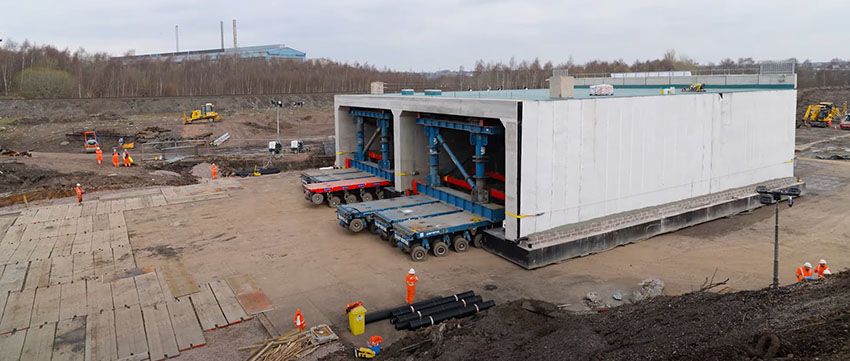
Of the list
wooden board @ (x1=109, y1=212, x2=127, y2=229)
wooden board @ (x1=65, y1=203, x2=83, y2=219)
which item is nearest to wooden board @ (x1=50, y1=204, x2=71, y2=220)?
wooden board @ (x1=65, y1=203, x2=83, y2=219)

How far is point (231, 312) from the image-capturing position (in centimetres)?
1303

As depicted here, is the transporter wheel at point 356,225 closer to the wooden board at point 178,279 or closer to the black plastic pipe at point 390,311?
the wooden board at point 178,279

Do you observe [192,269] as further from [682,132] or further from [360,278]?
[682,132]

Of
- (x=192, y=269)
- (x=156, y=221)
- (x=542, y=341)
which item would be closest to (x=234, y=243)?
(x=192, y=269)

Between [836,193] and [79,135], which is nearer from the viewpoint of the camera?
[836,193]

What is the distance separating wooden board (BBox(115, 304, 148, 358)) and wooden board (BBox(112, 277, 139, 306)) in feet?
1.05

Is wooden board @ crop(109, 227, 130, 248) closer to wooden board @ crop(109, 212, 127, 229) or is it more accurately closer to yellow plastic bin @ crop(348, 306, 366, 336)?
wooden board @ crop(109, 212, 127, 229)

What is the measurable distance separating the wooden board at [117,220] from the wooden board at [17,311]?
6.45 meters

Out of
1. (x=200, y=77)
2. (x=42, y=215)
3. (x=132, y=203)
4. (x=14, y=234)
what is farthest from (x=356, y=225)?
(x=200, y=77)

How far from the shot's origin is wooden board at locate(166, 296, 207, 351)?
454 inches

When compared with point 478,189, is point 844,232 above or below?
below

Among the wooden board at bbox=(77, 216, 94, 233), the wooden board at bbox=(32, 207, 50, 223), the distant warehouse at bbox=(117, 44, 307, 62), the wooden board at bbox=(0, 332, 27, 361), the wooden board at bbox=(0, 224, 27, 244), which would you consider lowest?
the wooden board at bbox=(0, 332, 27, 361)

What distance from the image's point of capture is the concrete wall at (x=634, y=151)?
54.0ft

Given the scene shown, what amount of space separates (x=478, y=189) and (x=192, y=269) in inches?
340
